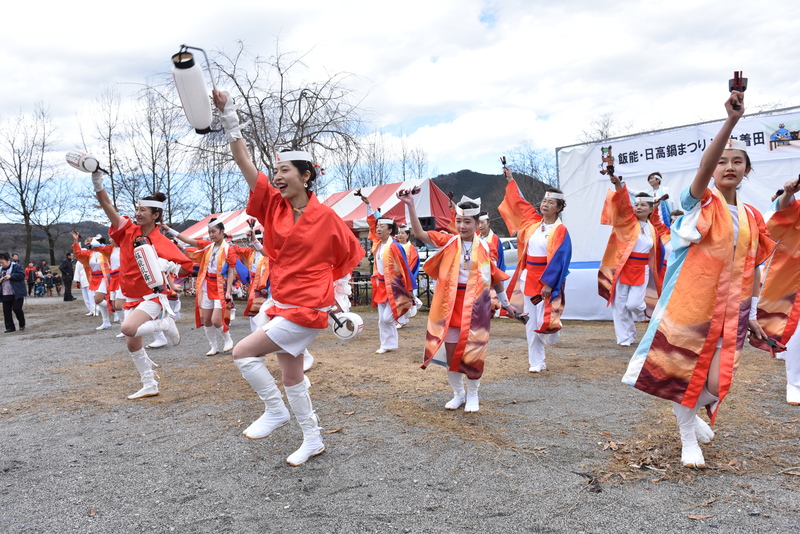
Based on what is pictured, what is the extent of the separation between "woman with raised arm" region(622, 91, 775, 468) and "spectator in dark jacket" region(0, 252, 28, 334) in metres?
14.1

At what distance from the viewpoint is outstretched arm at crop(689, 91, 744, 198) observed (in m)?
2.71

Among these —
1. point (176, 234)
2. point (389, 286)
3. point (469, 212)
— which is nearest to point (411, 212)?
point (469, 212)

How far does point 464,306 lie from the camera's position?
15.2 ft

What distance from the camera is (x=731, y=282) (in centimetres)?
314

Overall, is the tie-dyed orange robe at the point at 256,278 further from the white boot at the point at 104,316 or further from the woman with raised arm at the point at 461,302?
the white boot at the point at 104,316

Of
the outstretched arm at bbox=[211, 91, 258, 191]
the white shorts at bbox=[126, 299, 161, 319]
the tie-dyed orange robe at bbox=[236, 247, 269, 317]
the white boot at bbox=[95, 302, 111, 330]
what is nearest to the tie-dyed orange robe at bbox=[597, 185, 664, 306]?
the tie-dyed orange robe at bbox=[236, 247, 269, 317]

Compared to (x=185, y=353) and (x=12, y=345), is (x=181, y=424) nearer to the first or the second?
(x=185, y=353)

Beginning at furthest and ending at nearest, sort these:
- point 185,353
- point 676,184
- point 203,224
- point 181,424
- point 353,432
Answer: point 203,224, point 676,184, point 185,353, point 181,424, point 353,432

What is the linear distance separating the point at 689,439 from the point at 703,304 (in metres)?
0.84

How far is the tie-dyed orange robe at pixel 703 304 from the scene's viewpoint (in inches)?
123

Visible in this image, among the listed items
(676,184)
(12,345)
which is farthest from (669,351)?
(12,345)

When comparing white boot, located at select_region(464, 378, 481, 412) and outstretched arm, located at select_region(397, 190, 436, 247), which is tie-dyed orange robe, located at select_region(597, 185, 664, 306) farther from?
outstretched arm, located at select_region(397, 190, 436, 247)

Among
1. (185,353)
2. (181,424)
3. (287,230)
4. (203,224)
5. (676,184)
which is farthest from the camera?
(203,224)

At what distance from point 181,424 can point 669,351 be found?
12.4 ft
